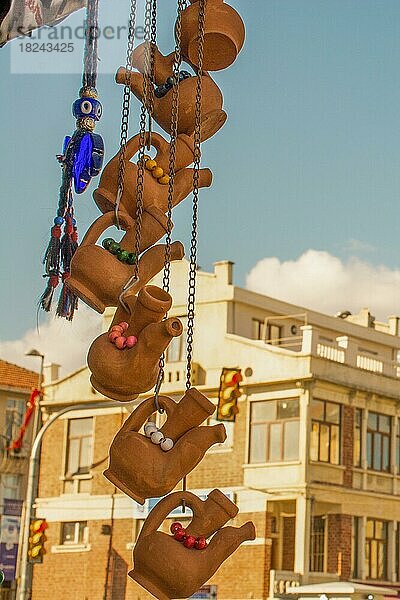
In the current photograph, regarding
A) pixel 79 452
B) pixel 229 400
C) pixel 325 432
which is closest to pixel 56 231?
pixel 229 400

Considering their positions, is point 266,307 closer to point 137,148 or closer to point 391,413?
point 391,413

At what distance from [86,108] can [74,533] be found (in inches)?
479

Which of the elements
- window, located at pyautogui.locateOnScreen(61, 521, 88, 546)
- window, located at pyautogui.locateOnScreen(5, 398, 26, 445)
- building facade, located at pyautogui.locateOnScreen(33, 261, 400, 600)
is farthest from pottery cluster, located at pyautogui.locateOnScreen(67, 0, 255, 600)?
window, located at pyautogui.locateOnScreen(5, 398, 26, 445)

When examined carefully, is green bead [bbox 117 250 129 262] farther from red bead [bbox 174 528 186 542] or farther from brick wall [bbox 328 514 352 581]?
brick wall [bbox 328 514 352 581]

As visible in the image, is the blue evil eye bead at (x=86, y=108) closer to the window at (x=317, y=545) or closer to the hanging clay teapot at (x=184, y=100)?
the hanging clay teapot at (x=184, y=100)

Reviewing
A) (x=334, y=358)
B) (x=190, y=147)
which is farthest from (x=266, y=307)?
(x=190, y=147)

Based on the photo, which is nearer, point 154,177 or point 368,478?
point 154,177

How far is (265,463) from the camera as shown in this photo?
473 inches

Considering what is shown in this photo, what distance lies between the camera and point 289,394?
1202 cm

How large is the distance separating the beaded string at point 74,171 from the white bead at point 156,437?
0.31 m

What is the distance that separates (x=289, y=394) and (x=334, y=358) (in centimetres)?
69

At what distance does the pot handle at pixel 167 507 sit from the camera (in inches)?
50.8

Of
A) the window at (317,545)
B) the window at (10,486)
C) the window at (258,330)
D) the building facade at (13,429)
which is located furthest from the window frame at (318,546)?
the window at (10,486)

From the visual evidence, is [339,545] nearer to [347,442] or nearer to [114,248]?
[347,442]
